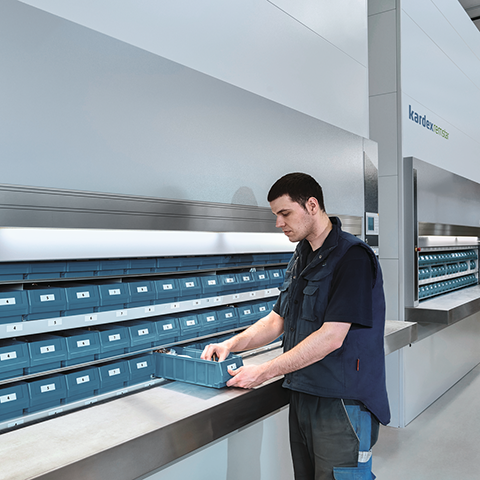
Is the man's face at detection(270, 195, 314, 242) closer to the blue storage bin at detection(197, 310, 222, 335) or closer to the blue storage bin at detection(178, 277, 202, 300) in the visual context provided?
the blue storage bin at detection(178, 277, 202, 300)

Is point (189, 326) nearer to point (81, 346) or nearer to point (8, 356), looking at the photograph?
point (81, 346)

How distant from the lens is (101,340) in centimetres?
189

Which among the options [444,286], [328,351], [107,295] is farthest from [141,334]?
[444,286]

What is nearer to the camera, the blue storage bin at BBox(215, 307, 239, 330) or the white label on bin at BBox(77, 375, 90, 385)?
the white label on bin at BBox(77, 375, 90, 385)

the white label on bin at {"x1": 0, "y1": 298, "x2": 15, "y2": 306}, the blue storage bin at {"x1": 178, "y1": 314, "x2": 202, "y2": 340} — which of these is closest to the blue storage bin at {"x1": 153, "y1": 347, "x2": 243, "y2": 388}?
the blue storage bin at {"x1": 178, "y1": 314, "x2": 202, "y2": 340}

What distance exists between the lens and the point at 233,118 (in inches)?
96.6

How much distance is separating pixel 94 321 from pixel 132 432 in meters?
0.50

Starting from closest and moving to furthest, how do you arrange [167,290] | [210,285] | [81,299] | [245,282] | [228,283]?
[81,299] → [167,290] → [210,285] → [228,283] → [245,282]

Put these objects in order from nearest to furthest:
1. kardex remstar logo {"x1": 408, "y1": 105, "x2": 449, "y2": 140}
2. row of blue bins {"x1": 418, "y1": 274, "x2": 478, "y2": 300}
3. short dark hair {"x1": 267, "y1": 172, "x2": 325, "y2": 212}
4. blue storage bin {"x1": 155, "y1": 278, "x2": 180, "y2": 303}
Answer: short dark hair {"x1": 267, "y1": 172, "x2": 325, "y2": 212}
blue storage bin {"x1": 155, "y1": 278, "x2": 180, "y2": 303}
kardex remstar logo {"x1": 408, "y1": 105, "x2": 449, "y2": 140}
row of blue bins {"x1": 418, "y1": 274, "x2": 478, "y2": 300}

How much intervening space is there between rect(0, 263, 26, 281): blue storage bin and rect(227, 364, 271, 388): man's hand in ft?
2.88

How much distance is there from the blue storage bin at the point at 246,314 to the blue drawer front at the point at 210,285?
238mm

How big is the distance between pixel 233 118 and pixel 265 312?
3.74 feet

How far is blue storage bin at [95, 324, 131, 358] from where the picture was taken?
6.23 ft

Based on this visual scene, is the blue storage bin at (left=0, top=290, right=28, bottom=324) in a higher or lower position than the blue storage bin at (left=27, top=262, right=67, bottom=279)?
lower
